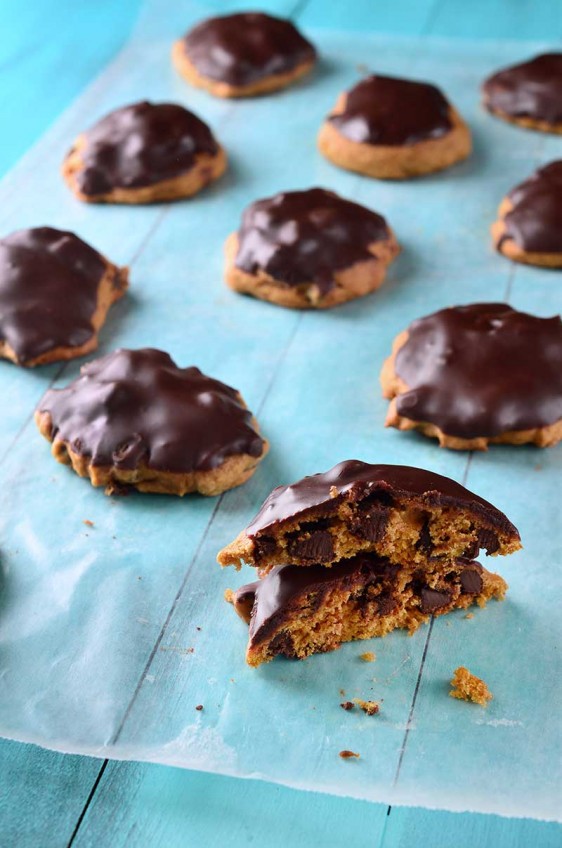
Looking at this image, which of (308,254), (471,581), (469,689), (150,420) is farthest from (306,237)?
(469,689)

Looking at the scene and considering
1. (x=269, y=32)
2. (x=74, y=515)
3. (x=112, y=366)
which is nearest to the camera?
(x=74, y=515)

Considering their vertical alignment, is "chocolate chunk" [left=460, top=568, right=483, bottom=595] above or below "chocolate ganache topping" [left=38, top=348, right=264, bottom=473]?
below

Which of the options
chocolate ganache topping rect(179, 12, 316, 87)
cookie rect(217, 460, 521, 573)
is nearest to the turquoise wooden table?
cookie rect(217, 460, 521, 573)

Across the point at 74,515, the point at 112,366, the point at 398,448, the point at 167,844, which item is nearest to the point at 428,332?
the point at 398,448

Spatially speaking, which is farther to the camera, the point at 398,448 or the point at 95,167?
the point at 95,167

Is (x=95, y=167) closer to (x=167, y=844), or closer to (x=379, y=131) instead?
(x=379, y=131)

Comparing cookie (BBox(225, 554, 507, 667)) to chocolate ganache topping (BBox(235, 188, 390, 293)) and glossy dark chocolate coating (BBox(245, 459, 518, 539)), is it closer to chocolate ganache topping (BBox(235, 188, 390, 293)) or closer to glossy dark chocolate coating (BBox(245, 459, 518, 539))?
glossy dark chocolate coating (BBox(245, 459, 518, 539))

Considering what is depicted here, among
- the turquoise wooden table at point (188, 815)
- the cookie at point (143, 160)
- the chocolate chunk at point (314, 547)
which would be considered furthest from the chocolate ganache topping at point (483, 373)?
the cookie at point (143, 160)
